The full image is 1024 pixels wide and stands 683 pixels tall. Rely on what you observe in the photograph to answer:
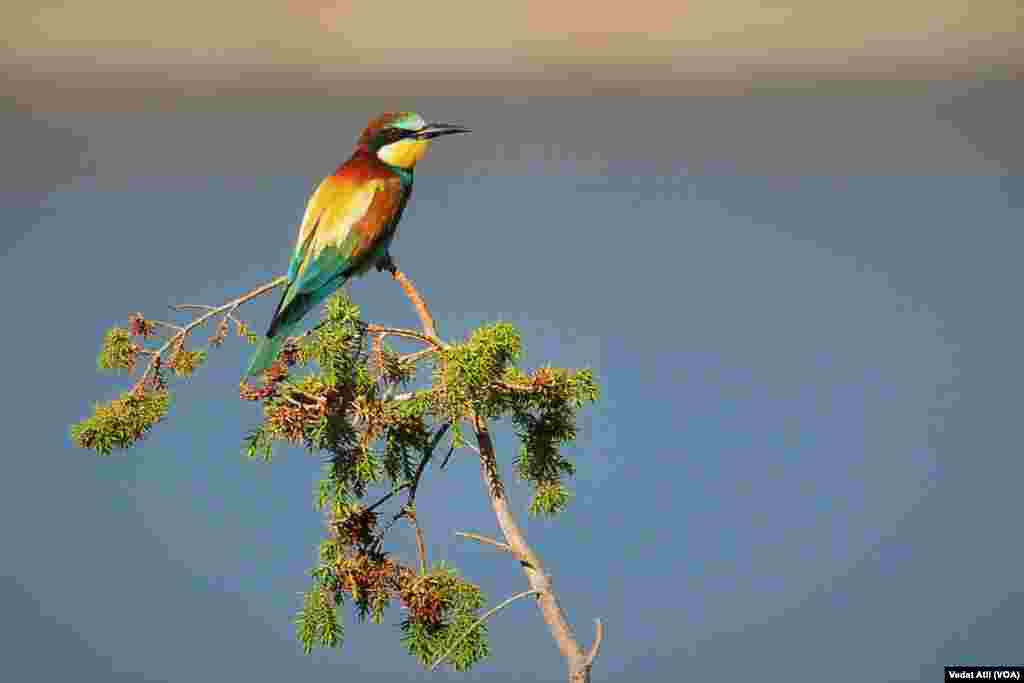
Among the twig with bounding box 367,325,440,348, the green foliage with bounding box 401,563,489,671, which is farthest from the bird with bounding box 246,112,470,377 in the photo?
the green foliage with bounding box 401,563,489,671

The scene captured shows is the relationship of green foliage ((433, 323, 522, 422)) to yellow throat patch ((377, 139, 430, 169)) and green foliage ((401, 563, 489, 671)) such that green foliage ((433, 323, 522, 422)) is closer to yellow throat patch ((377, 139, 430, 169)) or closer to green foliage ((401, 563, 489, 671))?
green foliage ((401, 563, 489, 671))

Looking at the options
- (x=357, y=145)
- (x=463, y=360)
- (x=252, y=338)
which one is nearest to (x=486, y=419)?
(x=463, y=360)

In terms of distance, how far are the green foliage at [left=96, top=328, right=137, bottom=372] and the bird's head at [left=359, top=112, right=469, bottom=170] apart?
1.78 ft

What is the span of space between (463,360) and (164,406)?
1.40 feet

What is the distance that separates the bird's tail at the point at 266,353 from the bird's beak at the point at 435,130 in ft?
1.68

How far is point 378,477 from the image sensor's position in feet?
4.27

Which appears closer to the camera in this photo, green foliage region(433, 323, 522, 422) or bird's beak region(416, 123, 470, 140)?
green foliage region(433, 323, 522, 422)

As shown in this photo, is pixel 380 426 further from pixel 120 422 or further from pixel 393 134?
pixel 393 134

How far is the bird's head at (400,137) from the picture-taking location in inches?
72.6

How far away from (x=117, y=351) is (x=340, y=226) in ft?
1.29

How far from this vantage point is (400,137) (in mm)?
1857

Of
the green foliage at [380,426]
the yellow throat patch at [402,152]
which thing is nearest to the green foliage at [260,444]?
the green foliage at [380,426]

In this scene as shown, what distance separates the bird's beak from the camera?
1822 millimetres

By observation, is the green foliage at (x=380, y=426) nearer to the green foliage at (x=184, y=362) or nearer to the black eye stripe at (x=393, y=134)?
the green foliage at (x=184, y=362)
